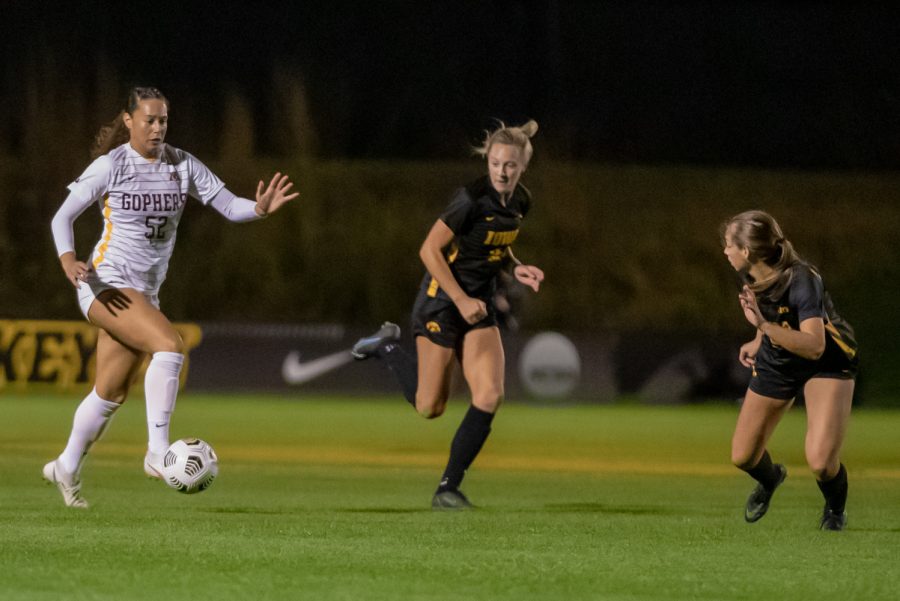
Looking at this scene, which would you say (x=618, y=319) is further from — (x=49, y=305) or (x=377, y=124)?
(x=49, y=305)

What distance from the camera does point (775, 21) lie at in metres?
31.4

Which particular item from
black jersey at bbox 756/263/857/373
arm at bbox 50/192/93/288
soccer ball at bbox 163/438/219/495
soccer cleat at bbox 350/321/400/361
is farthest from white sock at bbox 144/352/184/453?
black jersey at bbox 756/263/857/373

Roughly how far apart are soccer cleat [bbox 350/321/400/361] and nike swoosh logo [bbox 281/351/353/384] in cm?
953

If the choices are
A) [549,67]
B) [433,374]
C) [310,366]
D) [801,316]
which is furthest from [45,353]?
[549,67]

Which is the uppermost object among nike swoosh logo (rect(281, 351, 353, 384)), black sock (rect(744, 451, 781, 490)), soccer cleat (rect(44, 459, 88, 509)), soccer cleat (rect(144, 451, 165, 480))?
black sock (rect(744, 451, 781, 490))

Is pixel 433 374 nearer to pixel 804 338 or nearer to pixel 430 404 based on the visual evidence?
pixel 430 404

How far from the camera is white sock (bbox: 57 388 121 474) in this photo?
26.1 ft

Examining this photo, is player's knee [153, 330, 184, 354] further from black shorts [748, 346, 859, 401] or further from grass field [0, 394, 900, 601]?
black shorts [748, 346, 859, 401]

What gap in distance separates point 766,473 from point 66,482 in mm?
3222

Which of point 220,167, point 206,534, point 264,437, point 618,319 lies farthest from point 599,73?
point 206,534

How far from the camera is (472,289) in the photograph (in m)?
8.73

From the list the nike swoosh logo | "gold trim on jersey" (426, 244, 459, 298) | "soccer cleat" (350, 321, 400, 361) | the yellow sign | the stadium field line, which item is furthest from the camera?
the nike swoosh logo

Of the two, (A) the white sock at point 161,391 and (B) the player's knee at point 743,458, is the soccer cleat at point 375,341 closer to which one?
(A) the white sock at point 161,391

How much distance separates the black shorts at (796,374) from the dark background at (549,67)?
21.0m
